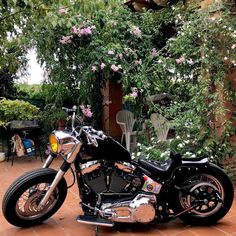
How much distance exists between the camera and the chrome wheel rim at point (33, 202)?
316cm

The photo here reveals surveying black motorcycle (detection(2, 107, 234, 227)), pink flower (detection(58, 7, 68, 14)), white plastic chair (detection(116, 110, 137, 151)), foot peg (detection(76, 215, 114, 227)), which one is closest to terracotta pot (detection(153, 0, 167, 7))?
white plastic chair (detection(116, 110, 137, 151))

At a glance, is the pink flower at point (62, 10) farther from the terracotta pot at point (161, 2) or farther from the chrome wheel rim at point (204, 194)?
the terracotta pot at point (161, 2)

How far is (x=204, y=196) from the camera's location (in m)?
3.24

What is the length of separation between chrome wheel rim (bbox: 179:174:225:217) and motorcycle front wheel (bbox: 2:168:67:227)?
122 cm

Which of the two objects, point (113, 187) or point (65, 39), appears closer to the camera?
point (113, 187)

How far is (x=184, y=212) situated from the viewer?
3.24 metres

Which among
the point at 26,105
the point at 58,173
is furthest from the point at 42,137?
the point at 58,173

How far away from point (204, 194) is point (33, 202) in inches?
65.3

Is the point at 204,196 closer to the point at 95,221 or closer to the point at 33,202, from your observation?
the point at 95,221

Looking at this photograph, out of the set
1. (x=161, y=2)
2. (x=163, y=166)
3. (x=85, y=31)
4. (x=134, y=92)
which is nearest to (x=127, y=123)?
(x=134, y=92)

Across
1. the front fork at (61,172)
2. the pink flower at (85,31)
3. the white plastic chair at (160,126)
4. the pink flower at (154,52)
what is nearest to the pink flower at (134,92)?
the white plastic chair at (160,126)

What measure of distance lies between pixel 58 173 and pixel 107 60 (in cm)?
294

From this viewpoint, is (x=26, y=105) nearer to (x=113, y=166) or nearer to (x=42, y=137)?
(x=42, y=137)

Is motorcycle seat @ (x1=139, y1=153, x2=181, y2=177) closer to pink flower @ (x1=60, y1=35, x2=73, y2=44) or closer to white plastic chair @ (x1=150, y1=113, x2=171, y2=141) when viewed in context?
white plastic chair @ (x1=150, y1=113, x2=171, y2=141)
